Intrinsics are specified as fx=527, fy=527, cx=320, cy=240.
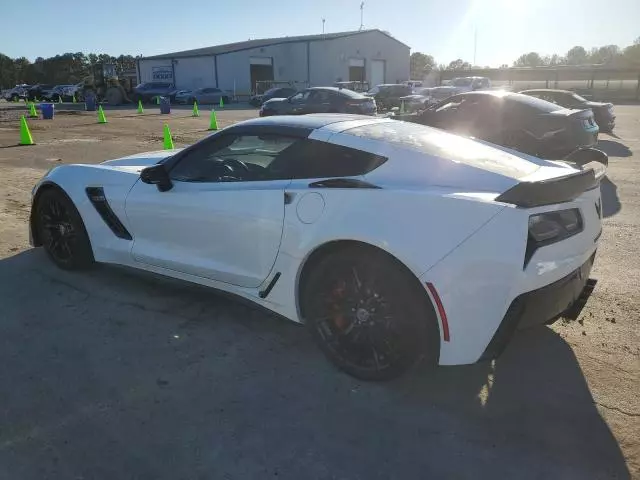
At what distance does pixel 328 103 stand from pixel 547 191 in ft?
57.6

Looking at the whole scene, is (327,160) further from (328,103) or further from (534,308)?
(328,103)

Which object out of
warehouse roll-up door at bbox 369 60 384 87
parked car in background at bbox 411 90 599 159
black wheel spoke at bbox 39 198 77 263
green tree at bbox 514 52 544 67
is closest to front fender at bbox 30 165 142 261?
black wheel spoke at bbox 39 198 77 263

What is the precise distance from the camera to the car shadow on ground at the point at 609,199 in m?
6.71

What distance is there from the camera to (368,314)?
2863mm

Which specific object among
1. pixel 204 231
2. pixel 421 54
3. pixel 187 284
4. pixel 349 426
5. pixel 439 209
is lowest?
pixel 349 426

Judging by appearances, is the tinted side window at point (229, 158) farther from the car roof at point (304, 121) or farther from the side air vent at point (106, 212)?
the side air vent at point (106, 212)

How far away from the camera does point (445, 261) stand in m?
2.54

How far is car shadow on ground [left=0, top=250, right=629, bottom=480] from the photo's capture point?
2355 mm

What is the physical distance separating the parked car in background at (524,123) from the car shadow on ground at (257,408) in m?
6.47

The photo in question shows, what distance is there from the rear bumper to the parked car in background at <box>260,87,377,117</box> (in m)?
16.7

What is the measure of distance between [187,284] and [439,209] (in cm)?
193

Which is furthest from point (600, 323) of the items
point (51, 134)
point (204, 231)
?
point (51, 134)

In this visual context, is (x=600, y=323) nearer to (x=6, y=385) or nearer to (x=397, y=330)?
(x=397, y=330)

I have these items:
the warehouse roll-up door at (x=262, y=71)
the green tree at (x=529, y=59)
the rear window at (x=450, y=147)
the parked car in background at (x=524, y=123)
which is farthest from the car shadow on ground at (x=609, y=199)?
the green tree at (x=529, y=59)
